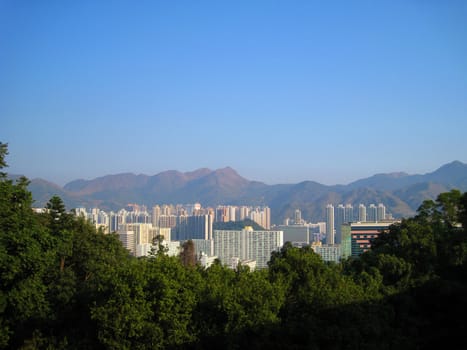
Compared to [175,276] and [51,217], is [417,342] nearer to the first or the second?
[175,276]

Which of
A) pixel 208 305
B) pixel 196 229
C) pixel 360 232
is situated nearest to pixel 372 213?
pixel 196 229

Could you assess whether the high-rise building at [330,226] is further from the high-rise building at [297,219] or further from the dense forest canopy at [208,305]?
the dense forest canopy at [208,305]

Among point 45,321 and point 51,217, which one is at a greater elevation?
point 51,217

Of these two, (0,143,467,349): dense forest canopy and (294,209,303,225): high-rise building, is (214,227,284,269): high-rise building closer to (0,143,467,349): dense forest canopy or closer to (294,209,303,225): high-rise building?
(294,209,303,225): high-rise building

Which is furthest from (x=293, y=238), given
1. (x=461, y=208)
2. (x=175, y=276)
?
(x=175, y=276)

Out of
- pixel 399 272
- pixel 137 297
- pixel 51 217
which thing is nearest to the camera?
pixel 137 297

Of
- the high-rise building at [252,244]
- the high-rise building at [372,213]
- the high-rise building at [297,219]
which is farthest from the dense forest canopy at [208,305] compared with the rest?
→ the high-rise building at [297,219]

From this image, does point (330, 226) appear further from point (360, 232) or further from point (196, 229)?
point (360, 232)

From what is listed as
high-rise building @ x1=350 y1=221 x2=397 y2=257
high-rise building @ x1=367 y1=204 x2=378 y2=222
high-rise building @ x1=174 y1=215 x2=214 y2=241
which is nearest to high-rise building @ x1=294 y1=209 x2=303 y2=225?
high-rise building @ x1=367 y1=204 x2=378 y2=222
